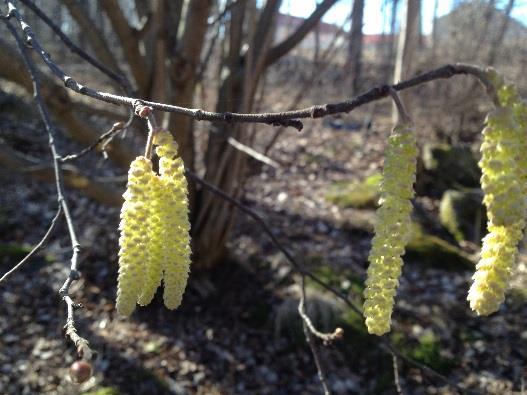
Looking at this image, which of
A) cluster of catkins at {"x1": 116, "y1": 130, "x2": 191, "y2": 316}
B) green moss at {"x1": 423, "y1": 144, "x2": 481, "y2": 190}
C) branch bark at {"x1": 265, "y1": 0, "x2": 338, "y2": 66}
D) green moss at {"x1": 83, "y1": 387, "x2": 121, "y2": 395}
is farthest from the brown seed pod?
green moss at {"x1": 423, "y1": 144, "x2": 481, "y2": 190}

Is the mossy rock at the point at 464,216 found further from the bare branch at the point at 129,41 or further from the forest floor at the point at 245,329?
the bare branch at the point at 129,41

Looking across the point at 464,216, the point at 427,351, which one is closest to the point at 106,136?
the point at 427,351

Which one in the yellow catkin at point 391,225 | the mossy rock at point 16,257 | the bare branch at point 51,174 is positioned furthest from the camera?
the mossy rock at point 16,257

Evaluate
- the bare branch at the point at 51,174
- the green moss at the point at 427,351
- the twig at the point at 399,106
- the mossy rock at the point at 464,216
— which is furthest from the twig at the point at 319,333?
the mossy rock at the point at 464,216

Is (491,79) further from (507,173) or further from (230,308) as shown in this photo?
(230,308)

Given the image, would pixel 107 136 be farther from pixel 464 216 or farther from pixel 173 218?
pixel 464 216

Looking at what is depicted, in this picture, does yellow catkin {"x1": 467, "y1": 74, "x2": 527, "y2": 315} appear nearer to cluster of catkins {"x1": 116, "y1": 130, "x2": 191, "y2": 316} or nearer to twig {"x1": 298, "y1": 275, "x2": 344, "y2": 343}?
cluster of catkins {"x1": 116, "y1": 130, "x2": 191, "y2": 316}

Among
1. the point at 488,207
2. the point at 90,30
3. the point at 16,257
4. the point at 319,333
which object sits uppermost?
the point at 90,30
